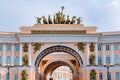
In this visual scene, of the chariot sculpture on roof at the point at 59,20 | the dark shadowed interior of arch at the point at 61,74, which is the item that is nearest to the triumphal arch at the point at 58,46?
the chariot sculpture on roof at the point at 59,20

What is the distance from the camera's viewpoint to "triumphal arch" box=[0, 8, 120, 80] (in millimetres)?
69938

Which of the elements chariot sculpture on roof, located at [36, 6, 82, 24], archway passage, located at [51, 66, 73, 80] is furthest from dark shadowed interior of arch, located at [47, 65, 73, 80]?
chariot sculpture on roof, located at [36, 6, 82, 24]

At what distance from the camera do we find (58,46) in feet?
235

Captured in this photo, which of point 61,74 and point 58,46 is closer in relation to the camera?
point 58,46

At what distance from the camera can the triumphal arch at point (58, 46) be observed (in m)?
69.9

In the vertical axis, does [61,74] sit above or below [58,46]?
above

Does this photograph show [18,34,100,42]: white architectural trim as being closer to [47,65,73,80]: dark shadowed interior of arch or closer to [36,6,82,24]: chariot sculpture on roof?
[36,6,82,24]: chariot sculpture on roof

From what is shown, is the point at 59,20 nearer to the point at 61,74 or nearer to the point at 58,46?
the point at 58,46

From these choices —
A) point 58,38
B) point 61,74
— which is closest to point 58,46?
point 58,38

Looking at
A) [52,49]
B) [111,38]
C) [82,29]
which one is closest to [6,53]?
[52,49]

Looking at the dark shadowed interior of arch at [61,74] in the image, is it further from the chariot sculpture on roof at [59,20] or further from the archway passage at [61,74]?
A: the chariot sculpture on roof at [59,20]

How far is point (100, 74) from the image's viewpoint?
7088cm

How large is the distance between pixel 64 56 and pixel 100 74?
14688mm

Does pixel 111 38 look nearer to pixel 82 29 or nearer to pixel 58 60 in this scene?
pixel 82 29
